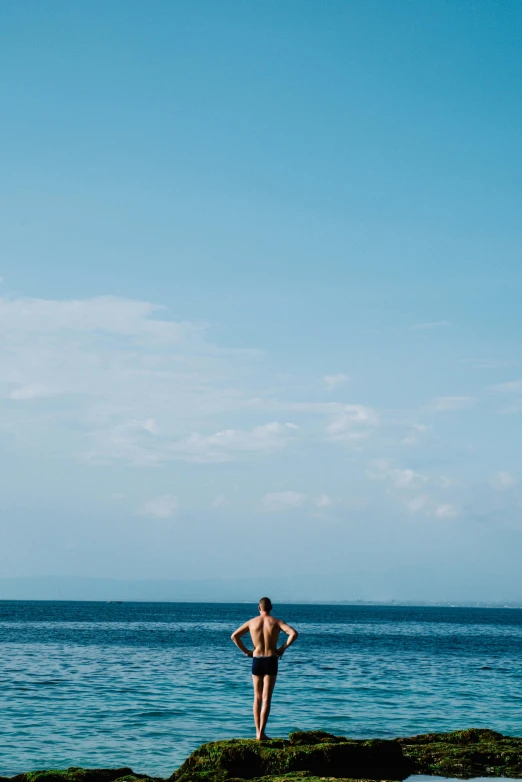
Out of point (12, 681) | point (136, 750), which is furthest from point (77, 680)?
point (136, 750)

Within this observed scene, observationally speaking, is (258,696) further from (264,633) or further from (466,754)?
(466,754)

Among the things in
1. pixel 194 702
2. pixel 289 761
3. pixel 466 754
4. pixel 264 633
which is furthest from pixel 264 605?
pixel 194 702

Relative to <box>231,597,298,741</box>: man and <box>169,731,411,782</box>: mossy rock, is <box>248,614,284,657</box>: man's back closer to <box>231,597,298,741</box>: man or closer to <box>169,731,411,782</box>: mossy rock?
<box>231,597,298,741</box>: man

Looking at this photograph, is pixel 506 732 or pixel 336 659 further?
pixel 336 659

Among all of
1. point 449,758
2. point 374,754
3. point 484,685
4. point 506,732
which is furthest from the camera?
point 484,685

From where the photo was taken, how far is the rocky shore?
502 inches

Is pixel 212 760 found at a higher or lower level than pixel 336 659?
higher

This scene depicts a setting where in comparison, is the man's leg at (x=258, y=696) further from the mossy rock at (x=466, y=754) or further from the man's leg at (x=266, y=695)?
the mossy rock at (x=466, y=754)

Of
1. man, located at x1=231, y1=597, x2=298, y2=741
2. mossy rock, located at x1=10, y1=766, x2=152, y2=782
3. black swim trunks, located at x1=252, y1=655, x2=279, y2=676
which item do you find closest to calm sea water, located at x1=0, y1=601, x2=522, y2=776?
mossy rock, located at x1=10, y1=766, x2=152, y2=782

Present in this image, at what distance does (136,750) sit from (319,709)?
7.70 meters

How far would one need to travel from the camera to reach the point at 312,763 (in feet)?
43.0

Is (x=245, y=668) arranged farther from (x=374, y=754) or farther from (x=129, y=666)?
(x=374, y=754)

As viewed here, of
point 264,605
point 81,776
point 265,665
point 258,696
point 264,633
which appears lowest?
point 81,776

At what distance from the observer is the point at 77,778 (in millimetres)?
12758
